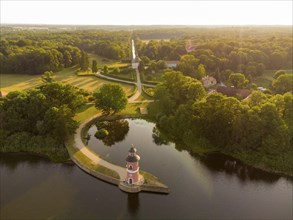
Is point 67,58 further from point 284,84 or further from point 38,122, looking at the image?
point 284,84

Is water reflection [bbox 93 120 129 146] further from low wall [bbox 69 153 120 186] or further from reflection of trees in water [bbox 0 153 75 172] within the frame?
reflection of trees in water [bbox 0 153 75 172]

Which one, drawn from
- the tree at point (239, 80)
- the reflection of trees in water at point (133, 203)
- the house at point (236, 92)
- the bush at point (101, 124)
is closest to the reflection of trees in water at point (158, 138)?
the bush at point (101, 124)

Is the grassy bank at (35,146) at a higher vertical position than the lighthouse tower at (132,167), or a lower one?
lower

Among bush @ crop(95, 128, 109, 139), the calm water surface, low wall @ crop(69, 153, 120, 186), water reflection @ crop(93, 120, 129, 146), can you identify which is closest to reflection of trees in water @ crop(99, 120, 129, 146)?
water reflection @ crop(93, 120, 129, 146)

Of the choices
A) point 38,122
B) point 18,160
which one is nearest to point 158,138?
point 38,122

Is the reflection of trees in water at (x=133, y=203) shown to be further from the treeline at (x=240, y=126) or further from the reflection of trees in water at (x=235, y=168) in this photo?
the treeline at (x=240, y=126)

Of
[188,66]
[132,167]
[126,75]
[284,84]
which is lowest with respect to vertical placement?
[126,75]
